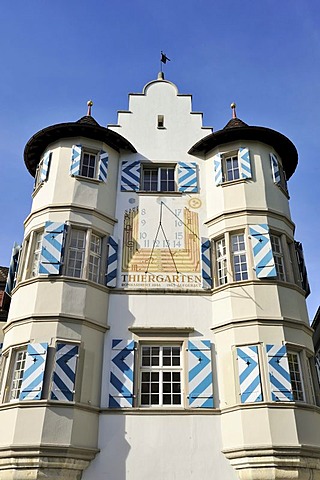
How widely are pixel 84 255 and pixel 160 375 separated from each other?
13.9 ft

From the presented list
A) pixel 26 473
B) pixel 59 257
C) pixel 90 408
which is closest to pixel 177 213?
pixel 59 257

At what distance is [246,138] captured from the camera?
1642cm

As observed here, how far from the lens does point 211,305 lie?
1416cm

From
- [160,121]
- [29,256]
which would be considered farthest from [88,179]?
[160,121]

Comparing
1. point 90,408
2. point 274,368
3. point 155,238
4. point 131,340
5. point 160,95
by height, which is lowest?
point 90,408

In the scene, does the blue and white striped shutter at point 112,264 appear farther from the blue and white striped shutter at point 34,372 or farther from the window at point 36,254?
the blue and white striped shutter at point 34,372

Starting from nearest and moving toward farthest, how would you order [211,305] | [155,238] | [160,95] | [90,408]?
[90,408] < [211,305] < [155,238] < [160,95]

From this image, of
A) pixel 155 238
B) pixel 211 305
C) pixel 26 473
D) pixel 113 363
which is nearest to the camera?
pixel 26 473

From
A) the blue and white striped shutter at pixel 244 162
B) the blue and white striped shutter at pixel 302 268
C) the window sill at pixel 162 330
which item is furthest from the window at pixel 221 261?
the blue and white striped shutter at pixel 302 268

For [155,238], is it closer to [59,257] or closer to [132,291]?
[132,291]

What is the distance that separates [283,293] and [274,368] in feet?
7.75

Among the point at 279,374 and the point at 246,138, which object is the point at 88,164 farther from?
the point at 279,374

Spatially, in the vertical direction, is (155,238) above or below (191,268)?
above

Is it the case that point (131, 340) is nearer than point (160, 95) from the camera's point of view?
Yes
